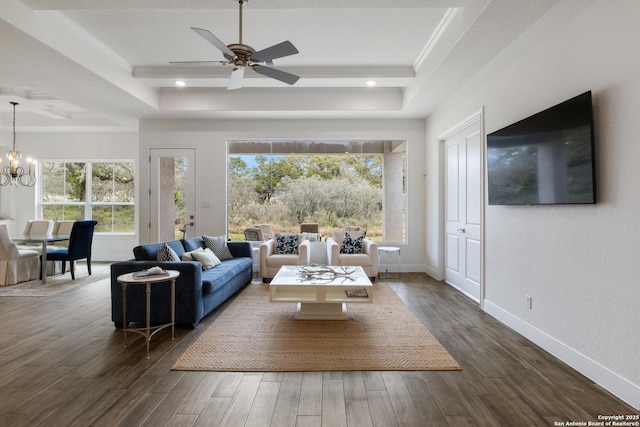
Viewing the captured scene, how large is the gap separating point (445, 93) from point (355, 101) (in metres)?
1.46

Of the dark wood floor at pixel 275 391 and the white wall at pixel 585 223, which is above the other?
the white wall at pixel 585 223

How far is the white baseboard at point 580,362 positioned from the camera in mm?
2078

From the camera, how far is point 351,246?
5.59 m

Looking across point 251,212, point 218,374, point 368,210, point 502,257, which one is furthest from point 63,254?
point 502,257

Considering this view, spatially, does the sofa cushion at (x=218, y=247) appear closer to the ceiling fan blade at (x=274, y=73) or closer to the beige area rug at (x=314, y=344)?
the beige area rug at (x=314, y=344)

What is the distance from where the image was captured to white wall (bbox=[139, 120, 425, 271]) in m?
6.21

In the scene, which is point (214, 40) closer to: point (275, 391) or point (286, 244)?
point (275, 391)

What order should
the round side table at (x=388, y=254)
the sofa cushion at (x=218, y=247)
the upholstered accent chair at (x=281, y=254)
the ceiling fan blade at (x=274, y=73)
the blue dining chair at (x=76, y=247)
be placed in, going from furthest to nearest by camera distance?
the round side table at (x=388, y=254) → the blue dining chair at (x=76, y=247) → the upholstered accent chair at (x=281, y=254) → the sofa cushion at (x=218, y=247) → the ceiling fan blade at (x=274, y=73)

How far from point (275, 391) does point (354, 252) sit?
3.49 metres

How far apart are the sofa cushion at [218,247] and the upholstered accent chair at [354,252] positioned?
1.62m

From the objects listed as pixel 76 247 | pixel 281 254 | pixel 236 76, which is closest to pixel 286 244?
pixel 281 254

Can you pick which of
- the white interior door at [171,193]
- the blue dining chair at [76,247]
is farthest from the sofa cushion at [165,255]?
the blue dining chair at [76,247]

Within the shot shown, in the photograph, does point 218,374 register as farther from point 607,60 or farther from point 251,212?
point 251,212

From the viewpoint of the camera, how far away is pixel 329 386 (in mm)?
2264
